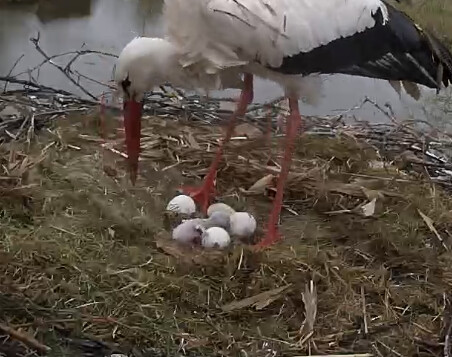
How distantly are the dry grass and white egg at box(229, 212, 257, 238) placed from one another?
0.18 ft

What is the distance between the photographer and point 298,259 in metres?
2.09

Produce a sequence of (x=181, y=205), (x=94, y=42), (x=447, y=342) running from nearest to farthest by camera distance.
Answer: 1. (x=447, y=342)
2. (x=181, y=205)
3. (x=94, y=42)

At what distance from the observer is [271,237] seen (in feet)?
7.25

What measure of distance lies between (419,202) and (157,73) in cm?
87

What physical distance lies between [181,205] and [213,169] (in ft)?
0.67

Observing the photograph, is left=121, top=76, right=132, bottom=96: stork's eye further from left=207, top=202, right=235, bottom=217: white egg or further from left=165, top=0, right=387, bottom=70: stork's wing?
left=207, top=202, right=235, bottom=217: white egg

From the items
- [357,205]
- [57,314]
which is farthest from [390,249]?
[57,314]

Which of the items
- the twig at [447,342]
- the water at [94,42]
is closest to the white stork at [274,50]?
the twig at [447,342]

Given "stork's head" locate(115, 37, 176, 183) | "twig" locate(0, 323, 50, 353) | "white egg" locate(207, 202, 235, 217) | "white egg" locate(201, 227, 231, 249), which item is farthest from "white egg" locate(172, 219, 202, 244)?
"twig" locate(0, 323, 50, 353)

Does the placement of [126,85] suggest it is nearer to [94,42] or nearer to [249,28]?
[249,28]

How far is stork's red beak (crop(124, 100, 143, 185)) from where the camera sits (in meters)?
2.22

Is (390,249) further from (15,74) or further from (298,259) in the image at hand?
(15,74)

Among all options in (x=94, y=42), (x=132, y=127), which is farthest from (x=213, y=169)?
(x=94, y=42)

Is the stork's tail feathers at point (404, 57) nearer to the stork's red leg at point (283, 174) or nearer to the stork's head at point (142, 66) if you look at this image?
the stork's red leg at point (283, 174)
